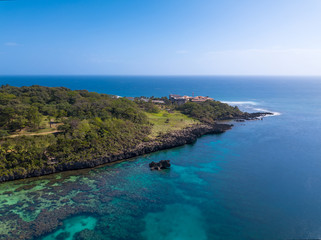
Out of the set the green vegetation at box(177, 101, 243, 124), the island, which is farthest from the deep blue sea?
the green vegetation at box(177, 101, 243, 124)

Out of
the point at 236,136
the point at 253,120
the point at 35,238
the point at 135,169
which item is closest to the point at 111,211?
the point at 35,238

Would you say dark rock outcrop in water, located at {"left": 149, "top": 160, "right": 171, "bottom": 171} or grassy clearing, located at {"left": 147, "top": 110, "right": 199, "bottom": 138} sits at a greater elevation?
grassy clearing, located at {"left": 147, "top": 110, "right": 199, "bottom": 138}

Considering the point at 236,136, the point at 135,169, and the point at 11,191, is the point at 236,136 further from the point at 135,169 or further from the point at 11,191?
the point at 11,191

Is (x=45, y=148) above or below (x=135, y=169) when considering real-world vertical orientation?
above

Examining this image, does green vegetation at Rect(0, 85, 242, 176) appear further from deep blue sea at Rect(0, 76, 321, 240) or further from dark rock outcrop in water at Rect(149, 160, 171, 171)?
Answer: dark rock outcrop in water at Rect(149, 160, 171, 171)

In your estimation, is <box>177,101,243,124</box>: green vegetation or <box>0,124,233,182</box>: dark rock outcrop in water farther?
<box>177,101,243,124</box>: green vegetation

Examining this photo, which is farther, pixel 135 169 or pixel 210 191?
pixel 135 169
